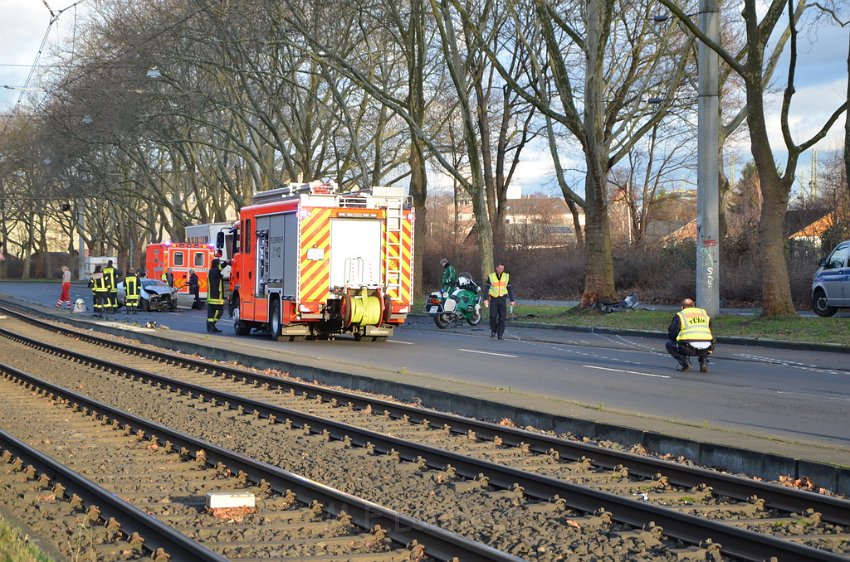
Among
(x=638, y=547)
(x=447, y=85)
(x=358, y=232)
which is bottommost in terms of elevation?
(x=638, y=547)

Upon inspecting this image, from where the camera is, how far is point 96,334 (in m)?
31.2

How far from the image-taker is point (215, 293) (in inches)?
1211

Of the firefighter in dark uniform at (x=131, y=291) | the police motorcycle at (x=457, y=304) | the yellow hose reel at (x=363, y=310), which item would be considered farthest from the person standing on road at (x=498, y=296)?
the firefighter in dark uniform at (x=131, y=291)

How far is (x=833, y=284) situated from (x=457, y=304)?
10477 mm

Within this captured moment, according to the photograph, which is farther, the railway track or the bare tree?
the bare tree

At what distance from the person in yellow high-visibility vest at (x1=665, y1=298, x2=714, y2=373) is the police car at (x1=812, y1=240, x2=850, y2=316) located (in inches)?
498

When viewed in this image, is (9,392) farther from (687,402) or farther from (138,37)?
(138,37)

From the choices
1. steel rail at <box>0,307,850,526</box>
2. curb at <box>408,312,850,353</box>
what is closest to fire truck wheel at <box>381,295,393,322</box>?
curb at <box>408,312,850,353</box>

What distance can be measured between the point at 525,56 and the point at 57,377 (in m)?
29.2

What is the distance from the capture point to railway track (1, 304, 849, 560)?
7777 millimetres

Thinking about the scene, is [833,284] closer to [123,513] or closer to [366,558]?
[123,513]

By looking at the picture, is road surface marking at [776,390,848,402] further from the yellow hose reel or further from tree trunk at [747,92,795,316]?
the yellow hose reel

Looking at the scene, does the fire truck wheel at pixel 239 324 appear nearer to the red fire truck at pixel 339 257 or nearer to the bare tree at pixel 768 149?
the red fire truck at pixel 339 257

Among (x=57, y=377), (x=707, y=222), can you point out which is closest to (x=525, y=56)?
(x=707, y=222)
